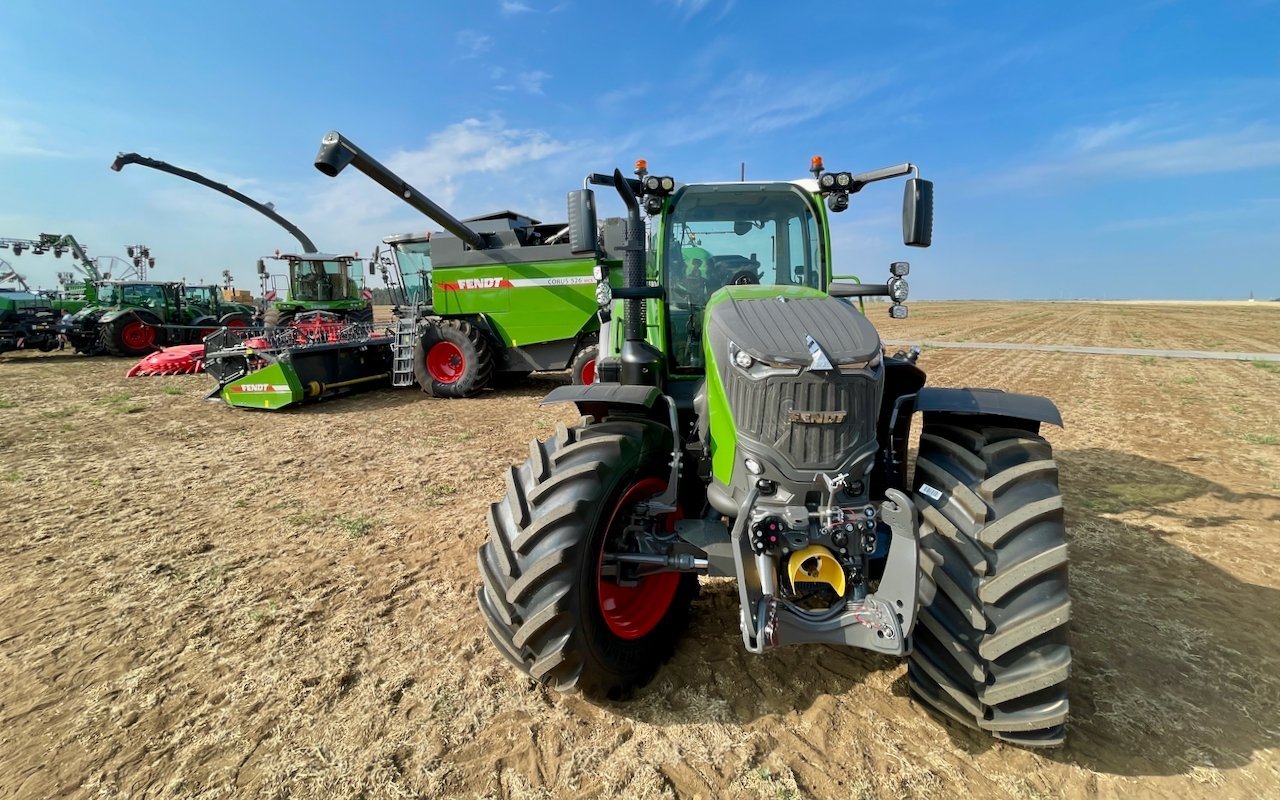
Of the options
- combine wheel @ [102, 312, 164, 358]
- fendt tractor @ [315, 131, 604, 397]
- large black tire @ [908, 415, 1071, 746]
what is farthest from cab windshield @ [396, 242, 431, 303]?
large black tire @ [908, 415, 1071, 746]

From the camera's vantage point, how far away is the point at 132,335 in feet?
51.1

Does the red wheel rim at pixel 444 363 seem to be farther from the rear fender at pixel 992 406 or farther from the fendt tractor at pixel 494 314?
the rear fender at pixel 992 406

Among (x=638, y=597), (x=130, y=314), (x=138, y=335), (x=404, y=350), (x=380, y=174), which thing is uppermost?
(x=380, y=174)

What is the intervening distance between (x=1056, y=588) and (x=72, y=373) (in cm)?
1685

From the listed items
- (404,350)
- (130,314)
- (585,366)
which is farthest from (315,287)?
(585,366)

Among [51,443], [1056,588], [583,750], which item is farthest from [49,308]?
[1056,588]

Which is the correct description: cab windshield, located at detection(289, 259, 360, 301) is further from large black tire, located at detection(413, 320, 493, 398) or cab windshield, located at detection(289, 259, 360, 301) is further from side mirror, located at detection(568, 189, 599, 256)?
side mirror, located at detection(568, 189, 599, 256)

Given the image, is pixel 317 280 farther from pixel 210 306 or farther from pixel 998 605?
pixel 998 605

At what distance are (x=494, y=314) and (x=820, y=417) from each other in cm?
823

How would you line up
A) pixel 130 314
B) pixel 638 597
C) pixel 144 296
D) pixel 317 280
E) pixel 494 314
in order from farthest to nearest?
pixel 144 296
pixel 317 280
pixel 130 314
pixel 494 314
pixel 638 597

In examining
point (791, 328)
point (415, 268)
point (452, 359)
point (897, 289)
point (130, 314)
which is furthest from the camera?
point (130, 314)

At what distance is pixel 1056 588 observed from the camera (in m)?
1.99

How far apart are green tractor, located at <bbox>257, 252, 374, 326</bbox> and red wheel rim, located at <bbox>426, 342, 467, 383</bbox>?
6487mm

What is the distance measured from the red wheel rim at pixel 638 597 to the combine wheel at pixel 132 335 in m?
18.2
